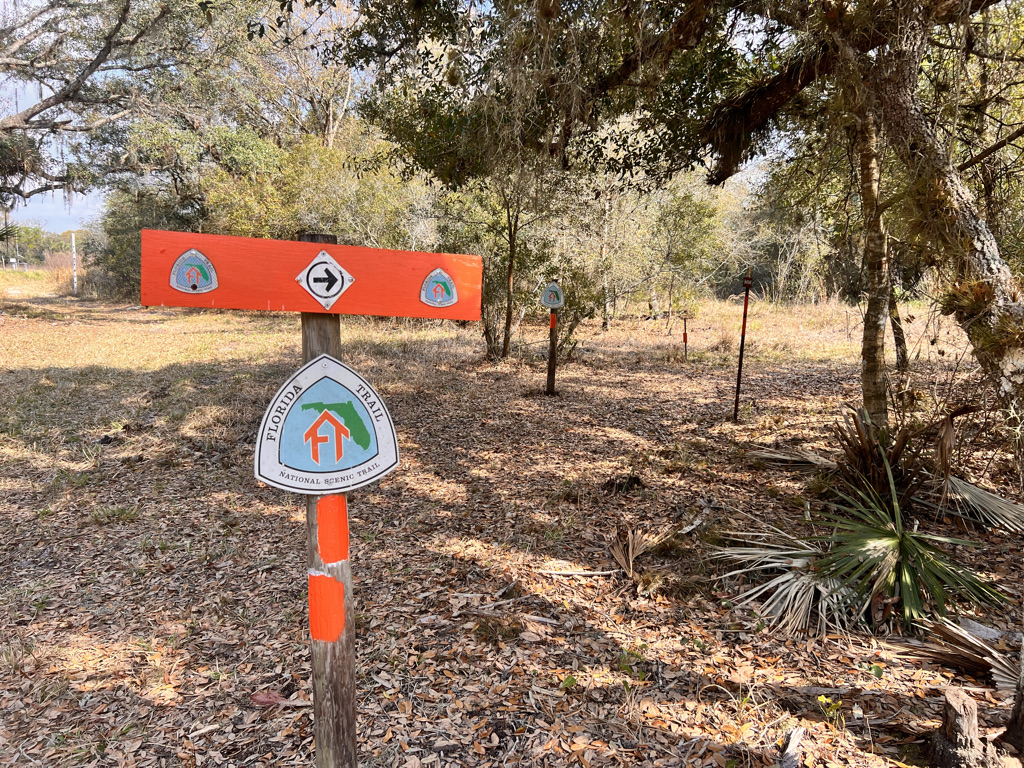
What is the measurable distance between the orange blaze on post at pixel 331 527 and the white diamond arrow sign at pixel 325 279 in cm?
65

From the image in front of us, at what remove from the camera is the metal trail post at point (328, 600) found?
190cm

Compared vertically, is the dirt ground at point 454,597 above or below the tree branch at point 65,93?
below

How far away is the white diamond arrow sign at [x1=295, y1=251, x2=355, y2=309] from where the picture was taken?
6.10 feet

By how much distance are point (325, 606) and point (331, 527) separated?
272mm

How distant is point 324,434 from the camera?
1810 mm

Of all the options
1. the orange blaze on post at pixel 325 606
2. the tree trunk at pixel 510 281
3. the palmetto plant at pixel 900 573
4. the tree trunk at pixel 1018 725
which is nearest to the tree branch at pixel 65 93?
the tree trunk at pixel 510 281

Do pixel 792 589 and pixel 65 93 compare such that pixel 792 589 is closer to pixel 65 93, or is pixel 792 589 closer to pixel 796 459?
pixel 796 459

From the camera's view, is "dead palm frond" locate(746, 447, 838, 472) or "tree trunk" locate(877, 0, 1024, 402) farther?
"dead palm frond" locate(746, 447, 838, 472)

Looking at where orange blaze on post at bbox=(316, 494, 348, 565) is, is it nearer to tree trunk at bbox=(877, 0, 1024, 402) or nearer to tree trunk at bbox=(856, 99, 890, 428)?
tree trunk at bbox=(877, 0, 1024, 402)

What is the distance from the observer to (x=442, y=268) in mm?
2072

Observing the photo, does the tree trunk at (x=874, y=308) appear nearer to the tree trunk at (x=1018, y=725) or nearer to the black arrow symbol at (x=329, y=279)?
the tree trunk at (x=1018, y=725)

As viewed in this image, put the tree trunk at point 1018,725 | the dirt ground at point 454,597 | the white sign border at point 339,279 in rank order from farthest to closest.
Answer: the dirt ground at point 454,597 → the tree trunk at point 1018,725 → the white sign border at point 339,279

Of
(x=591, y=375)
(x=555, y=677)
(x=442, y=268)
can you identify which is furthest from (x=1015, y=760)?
(x=591, y=375)

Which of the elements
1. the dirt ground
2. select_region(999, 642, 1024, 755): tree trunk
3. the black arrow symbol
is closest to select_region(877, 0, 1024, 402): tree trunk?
the dirt ground
